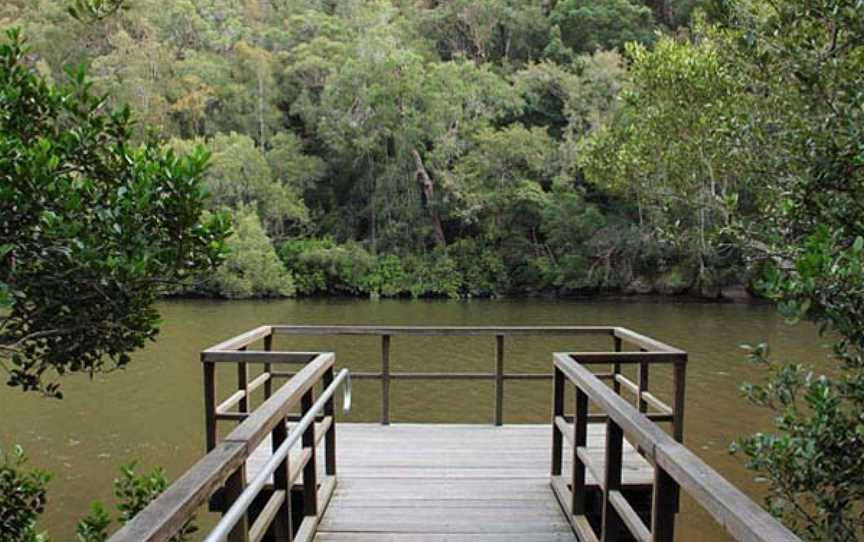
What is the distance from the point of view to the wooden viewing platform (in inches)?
64.7

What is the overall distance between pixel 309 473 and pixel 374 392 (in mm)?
8655

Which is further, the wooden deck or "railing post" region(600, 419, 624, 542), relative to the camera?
the wooden deck

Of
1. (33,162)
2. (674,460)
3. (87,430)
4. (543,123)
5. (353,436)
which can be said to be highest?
(543,123)

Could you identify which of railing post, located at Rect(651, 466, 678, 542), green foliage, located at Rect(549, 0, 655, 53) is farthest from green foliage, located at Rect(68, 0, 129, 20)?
green foliage, located at Rect(549, 0, 655, 53)

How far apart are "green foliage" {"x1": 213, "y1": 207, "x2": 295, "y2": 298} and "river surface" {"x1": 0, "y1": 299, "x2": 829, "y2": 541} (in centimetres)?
409

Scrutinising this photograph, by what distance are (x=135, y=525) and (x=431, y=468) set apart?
2.89 m

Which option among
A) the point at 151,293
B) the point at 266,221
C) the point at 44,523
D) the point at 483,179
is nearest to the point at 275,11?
the point at 266,221

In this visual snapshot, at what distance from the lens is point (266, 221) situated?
2728cm

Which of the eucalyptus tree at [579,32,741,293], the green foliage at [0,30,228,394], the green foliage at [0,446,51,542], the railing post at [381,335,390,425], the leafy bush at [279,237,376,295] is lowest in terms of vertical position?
the leafy bush at [279,237,376,295]

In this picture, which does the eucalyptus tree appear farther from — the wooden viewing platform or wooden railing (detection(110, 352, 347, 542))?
wooden railing (detection(110, 352, 347, 542))

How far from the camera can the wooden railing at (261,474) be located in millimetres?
1379

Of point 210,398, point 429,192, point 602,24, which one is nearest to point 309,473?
point 210,398

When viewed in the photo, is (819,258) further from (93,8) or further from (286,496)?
(93,8)

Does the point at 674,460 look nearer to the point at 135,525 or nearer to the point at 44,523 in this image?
the point at 135,525
